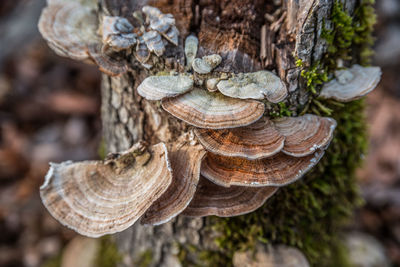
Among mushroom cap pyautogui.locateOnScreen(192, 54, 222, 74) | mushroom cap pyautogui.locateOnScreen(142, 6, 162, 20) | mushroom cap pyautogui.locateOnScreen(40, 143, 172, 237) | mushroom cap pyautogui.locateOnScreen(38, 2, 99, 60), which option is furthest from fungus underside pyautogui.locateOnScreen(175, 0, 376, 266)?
mushroom cap pyautogui.locateOnScreen(38, 2, 99, 60)

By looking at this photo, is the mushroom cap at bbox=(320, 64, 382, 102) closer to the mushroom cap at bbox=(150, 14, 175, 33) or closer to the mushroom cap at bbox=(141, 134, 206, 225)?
the mushroom cap at bbox=(141, 134, 206, 225)

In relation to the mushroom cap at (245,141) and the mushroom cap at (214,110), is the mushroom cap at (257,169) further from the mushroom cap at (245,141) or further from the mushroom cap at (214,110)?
the mushroom cap at (214,110)

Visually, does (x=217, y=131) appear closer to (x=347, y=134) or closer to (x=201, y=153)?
(x=201, y=153)

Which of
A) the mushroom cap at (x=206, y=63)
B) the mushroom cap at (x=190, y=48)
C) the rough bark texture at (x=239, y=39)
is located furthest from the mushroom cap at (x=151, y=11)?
the mushroom cap at (x=206, y=63)

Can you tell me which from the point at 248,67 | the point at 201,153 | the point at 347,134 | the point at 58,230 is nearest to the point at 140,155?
the point at 201,153

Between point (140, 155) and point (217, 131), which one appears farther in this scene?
point (140, 155)

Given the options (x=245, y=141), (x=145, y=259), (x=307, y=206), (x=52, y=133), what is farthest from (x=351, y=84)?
(x=52, y=133)

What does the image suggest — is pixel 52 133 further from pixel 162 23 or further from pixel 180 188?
pixel 180 188
